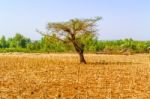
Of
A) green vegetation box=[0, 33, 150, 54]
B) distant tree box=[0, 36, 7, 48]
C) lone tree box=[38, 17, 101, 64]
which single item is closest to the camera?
lone tree box=[38, 17, 101, 64]

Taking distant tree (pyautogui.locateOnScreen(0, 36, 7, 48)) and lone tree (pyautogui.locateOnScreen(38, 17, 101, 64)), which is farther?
distant tree (pyautogui.locateOnScreen(0, 36, 7, 48))

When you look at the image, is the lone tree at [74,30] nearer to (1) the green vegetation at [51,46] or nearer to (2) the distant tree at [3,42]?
(1) the green vegetation at [51,46]

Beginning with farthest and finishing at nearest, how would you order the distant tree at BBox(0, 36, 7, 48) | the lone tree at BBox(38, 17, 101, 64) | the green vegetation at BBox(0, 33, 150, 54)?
the distant tree at BBox(0, 36, 7, 48), the green vegetation at BBox(0, 33, 150, 54), the lone tree at BBox(38, 17, 101, 64)

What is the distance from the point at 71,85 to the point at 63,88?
84 cm

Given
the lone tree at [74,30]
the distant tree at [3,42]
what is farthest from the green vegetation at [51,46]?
the lone tree at [74,30]

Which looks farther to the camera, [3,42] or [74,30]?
[3,42]

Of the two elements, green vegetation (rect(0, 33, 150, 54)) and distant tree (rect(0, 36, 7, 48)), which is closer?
green vegetation (rect(0, 33, 150, 54))

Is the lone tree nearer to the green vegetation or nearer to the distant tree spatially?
the green vegetation

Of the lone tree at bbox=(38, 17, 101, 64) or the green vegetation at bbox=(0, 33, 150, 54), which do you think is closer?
the lone tree at bbox=(38, 17, 101, 64)

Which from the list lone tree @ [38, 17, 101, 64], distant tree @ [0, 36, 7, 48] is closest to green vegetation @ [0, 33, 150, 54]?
distant tree @ [0, 36, 7, 48]

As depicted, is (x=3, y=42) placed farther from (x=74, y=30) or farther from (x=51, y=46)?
(x=74, y=30)

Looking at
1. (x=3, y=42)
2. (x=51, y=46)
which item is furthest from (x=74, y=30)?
(x=3, y=42)

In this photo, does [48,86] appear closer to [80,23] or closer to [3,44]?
[80,23]

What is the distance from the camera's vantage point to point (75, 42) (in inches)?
1016
